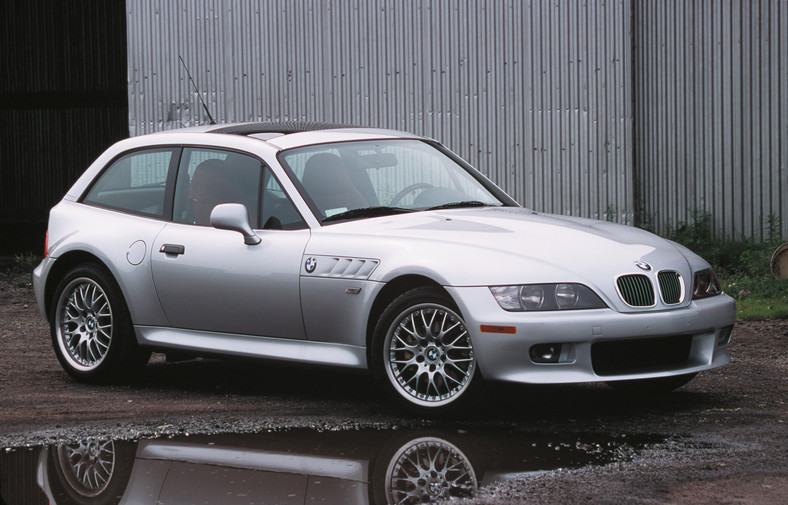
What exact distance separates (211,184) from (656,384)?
299cm

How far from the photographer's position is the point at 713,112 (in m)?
13.4

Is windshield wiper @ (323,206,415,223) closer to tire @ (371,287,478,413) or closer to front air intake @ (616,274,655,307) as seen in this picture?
tire @ (371,287,478,413)

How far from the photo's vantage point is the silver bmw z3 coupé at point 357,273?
5.90m

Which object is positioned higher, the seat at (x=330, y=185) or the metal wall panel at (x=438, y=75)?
the metal wall panel at (x=438, y=75)

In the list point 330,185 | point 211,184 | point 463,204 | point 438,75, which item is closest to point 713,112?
point 438,75

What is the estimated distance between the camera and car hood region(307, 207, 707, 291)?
5.95m

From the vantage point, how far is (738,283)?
38.9 ft

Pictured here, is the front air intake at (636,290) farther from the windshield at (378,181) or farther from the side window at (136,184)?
the side window at (136,184)

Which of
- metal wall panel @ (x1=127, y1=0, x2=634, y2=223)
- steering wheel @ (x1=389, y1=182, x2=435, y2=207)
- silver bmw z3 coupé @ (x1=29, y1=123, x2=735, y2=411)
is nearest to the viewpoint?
silver bmw z3 coupé @ (x1=29, y1=123, x2=735, y2=411)

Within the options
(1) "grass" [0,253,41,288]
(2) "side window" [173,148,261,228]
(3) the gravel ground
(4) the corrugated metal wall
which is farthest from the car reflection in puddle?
(1) "grass" [0,253,41,288]

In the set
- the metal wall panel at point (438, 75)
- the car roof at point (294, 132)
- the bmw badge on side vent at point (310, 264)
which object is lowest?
the bmw badge on side vent at point (310, 264)

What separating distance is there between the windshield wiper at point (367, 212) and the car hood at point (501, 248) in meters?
0.10

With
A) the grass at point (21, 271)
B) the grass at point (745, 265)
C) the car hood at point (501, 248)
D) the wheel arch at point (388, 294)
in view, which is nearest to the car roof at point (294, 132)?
the car hood at point (501, 248)

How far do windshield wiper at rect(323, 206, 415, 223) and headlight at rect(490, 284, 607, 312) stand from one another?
1.23 m
